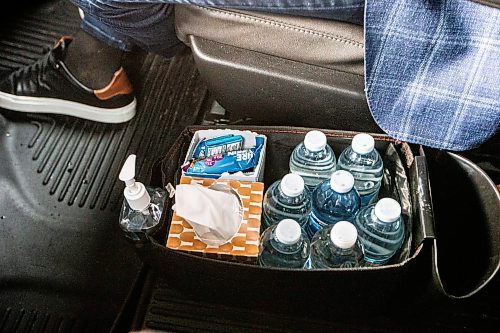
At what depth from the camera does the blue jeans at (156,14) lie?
72 cm

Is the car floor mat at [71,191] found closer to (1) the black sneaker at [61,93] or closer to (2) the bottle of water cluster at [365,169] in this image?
(1) the black sneaker at [61,93]

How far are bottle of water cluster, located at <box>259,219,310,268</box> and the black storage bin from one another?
0.04 meters

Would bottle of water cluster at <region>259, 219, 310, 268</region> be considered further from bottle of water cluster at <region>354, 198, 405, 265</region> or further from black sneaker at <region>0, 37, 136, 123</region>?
black sneaker at <region>0, 37, 136, 123</region>

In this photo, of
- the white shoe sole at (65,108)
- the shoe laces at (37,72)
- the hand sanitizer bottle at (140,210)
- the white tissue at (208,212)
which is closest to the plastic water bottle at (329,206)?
the white tissue at (208,212)

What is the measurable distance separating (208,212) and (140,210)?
11cm

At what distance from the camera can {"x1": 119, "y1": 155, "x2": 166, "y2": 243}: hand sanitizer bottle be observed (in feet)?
2.65

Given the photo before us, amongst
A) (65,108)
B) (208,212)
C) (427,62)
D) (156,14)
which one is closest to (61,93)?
(65,108)

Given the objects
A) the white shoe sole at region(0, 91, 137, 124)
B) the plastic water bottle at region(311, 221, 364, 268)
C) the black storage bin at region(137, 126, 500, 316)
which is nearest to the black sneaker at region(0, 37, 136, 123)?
the white shoe sole at region(0, 91, 137, 124)

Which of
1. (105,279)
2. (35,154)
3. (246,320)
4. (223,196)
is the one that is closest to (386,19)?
(223,196)

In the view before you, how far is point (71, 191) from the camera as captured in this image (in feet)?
3.87

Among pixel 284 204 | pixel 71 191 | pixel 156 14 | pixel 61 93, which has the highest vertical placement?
pixel 156 14

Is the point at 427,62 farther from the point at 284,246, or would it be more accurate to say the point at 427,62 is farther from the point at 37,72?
the point at 37,72

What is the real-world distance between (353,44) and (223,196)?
0.97 ft

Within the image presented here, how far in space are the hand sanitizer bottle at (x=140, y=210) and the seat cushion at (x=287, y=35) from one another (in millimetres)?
226
